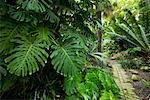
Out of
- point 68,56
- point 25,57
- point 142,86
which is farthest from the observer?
point 142,86

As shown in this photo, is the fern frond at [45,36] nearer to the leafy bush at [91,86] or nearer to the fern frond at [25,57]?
the fern frond at [25,57]

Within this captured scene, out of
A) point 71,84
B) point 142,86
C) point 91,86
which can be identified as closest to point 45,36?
point 71,84

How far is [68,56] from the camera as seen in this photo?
8.25ft

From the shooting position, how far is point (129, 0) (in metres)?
9.18

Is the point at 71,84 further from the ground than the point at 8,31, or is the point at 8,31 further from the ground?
the point at 8,31

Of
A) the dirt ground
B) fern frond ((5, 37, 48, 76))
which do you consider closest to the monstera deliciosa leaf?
fern frond ((5, 37, 48, 76))

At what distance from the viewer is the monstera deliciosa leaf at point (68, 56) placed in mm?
2447

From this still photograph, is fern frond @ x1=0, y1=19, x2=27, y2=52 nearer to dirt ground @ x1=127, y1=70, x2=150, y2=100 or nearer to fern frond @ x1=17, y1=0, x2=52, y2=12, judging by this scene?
fern frond @ x1=17, y1=0, x2=52, y2=12

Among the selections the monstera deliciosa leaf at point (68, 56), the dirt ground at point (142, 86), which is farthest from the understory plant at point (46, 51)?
the dirt ground at point (142, 86)

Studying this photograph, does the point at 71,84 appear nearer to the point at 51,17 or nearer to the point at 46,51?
the point at 46,51

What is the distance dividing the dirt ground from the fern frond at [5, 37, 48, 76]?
1854 millimetres

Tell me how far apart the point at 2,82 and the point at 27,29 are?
0.61 m

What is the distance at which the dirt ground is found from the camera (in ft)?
12.6

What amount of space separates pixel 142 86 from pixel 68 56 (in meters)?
2.16
